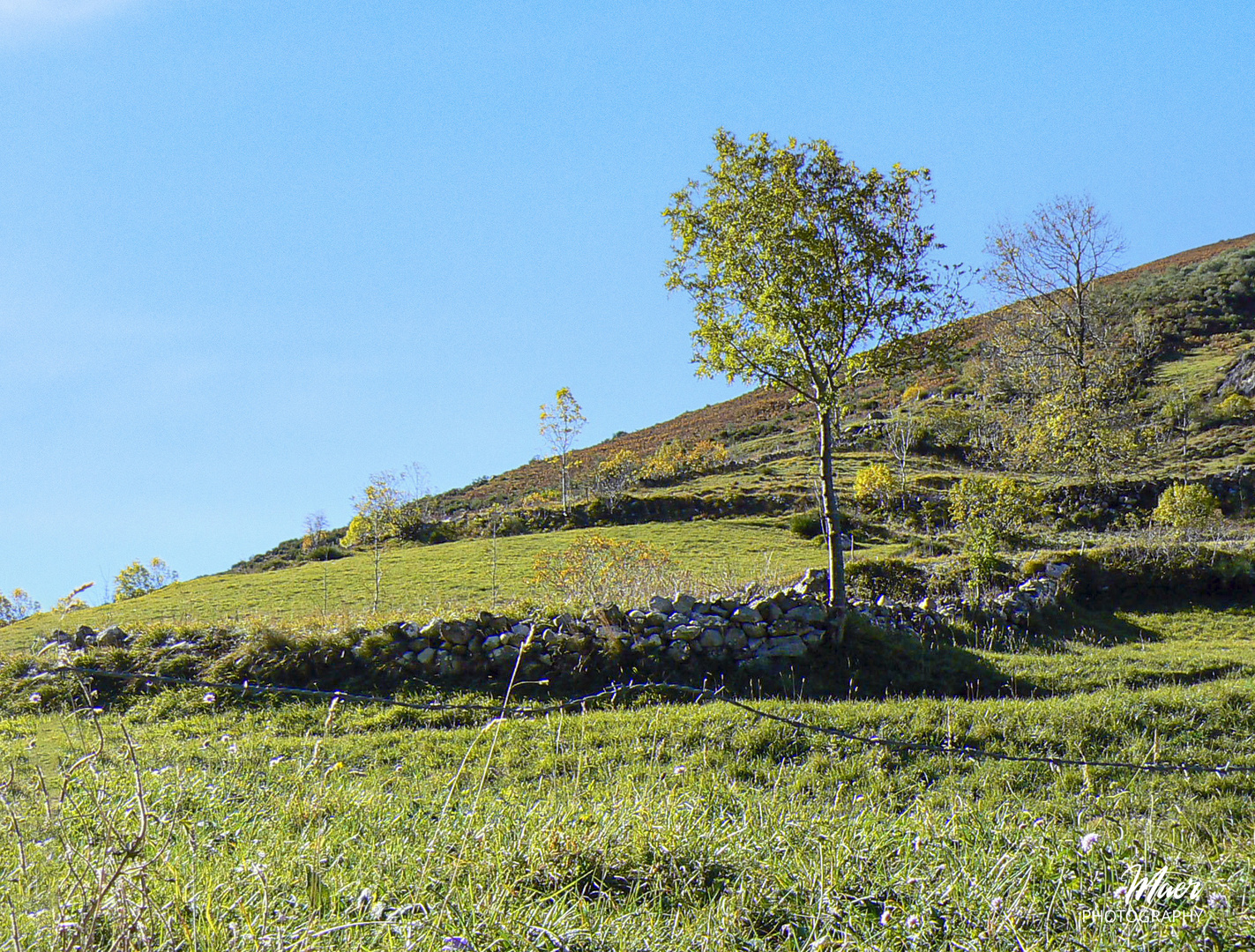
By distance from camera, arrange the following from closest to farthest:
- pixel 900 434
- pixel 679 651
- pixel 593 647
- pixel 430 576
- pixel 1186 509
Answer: pixel 593 647 → pixel 679 651 → pixel 1186 509 → pixel 430 576 → pixel 900 434

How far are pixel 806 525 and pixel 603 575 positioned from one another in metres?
12.3

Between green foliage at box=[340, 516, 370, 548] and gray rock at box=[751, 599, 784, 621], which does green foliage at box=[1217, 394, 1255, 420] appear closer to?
gray rock at box=[751, 599, 784, 621]

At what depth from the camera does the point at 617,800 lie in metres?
4.09

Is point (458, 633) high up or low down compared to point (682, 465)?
down

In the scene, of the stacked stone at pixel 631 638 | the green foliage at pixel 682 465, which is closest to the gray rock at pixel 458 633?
the stacked stone at pixel 631 638

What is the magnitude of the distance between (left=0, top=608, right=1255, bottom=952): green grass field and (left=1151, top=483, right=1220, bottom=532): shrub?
1539cm

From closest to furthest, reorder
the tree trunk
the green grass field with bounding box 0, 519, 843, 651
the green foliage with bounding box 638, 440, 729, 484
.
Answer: the tree trunk < the green grass field with bounding box 0, 519, 843, 651 < the green foliage with bounding box 638, 440, 729, 484

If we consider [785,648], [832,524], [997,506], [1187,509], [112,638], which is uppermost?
[112,638]

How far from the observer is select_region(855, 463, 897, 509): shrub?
28406mm

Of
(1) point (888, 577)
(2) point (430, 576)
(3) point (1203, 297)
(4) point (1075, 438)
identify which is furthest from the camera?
(3) point (1203, 297)

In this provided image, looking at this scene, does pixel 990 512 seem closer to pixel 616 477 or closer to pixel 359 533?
pixel 616 477

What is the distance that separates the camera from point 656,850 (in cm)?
332

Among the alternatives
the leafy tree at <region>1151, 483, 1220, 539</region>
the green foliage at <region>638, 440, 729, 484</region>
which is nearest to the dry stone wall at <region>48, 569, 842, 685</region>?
the leafy tree at <region>1151, 483, 1220, 539</region>

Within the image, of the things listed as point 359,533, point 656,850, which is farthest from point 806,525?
point 656,850
